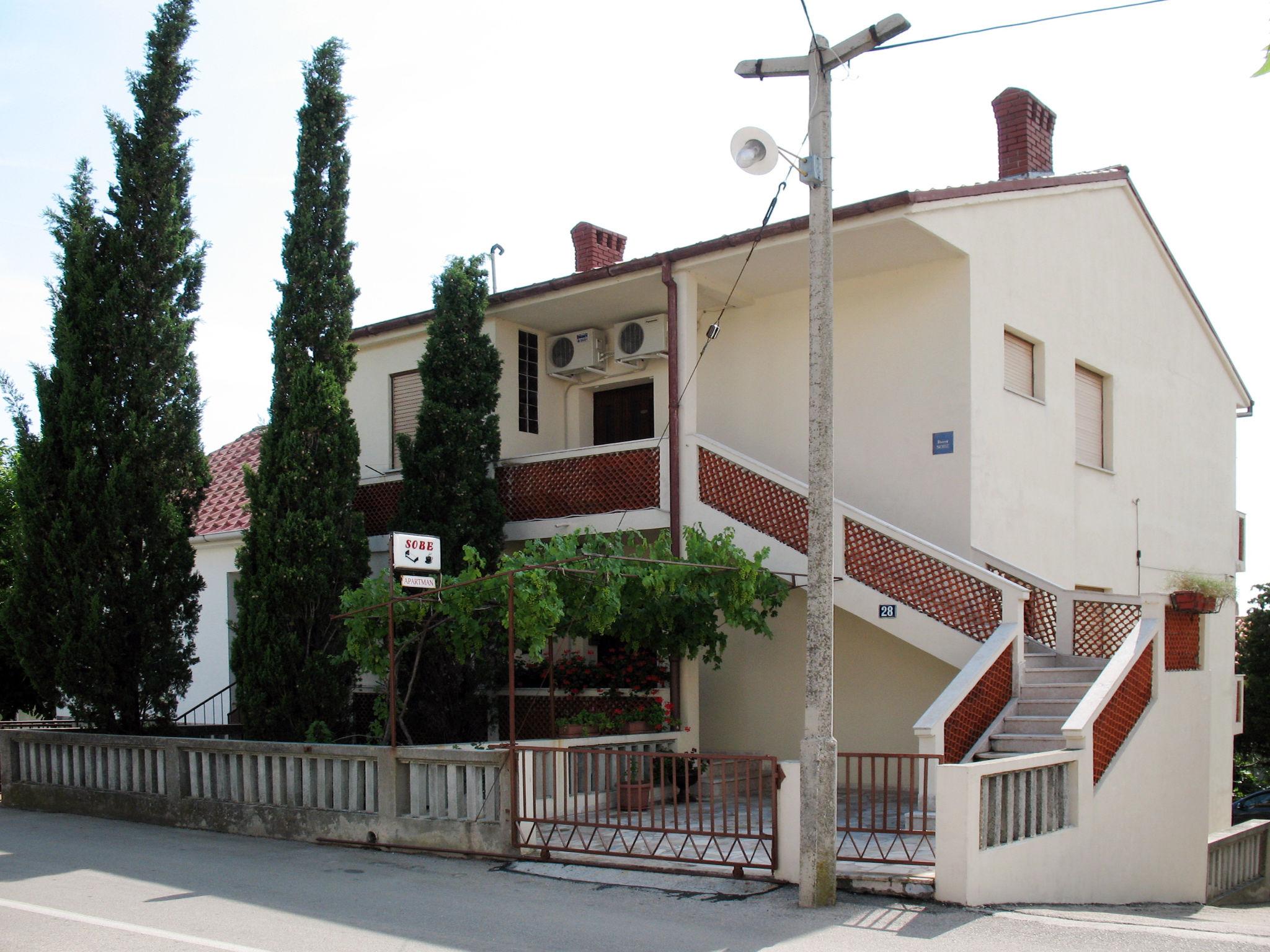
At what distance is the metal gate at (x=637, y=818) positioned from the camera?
9.42 meters

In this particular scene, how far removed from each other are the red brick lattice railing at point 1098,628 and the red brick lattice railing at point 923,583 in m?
1.23

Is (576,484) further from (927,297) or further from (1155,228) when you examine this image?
(1155,228)

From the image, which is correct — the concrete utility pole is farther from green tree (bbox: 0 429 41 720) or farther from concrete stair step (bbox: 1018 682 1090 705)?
green tree (bbox: 0 429 41 720)

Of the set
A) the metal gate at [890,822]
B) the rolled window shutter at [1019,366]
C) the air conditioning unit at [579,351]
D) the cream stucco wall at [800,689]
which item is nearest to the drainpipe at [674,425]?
the cream stucco wall at [800,689]

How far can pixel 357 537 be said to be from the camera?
14.7m

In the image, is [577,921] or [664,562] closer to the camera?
[577,921]

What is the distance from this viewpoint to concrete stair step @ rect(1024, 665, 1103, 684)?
469 inches

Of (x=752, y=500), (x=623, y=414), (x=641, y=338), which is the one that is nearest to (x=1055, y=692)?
(x=752, y=500)

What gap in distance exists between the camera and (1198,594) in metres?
12.0

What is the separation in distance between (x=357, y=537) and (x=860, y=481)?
238 inches

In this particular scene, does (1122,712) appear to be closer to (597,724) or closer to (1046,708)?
(1046,708)

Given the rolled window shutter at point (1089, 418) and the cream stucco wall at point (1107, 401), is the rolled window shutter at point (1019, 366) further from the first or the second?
the rolled window shutter at point (1089, 418)

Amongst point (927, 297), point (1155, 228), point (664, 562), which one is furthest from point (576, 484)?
point (1155, 228)

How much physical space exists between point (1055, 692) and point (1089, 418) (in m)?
6.05
